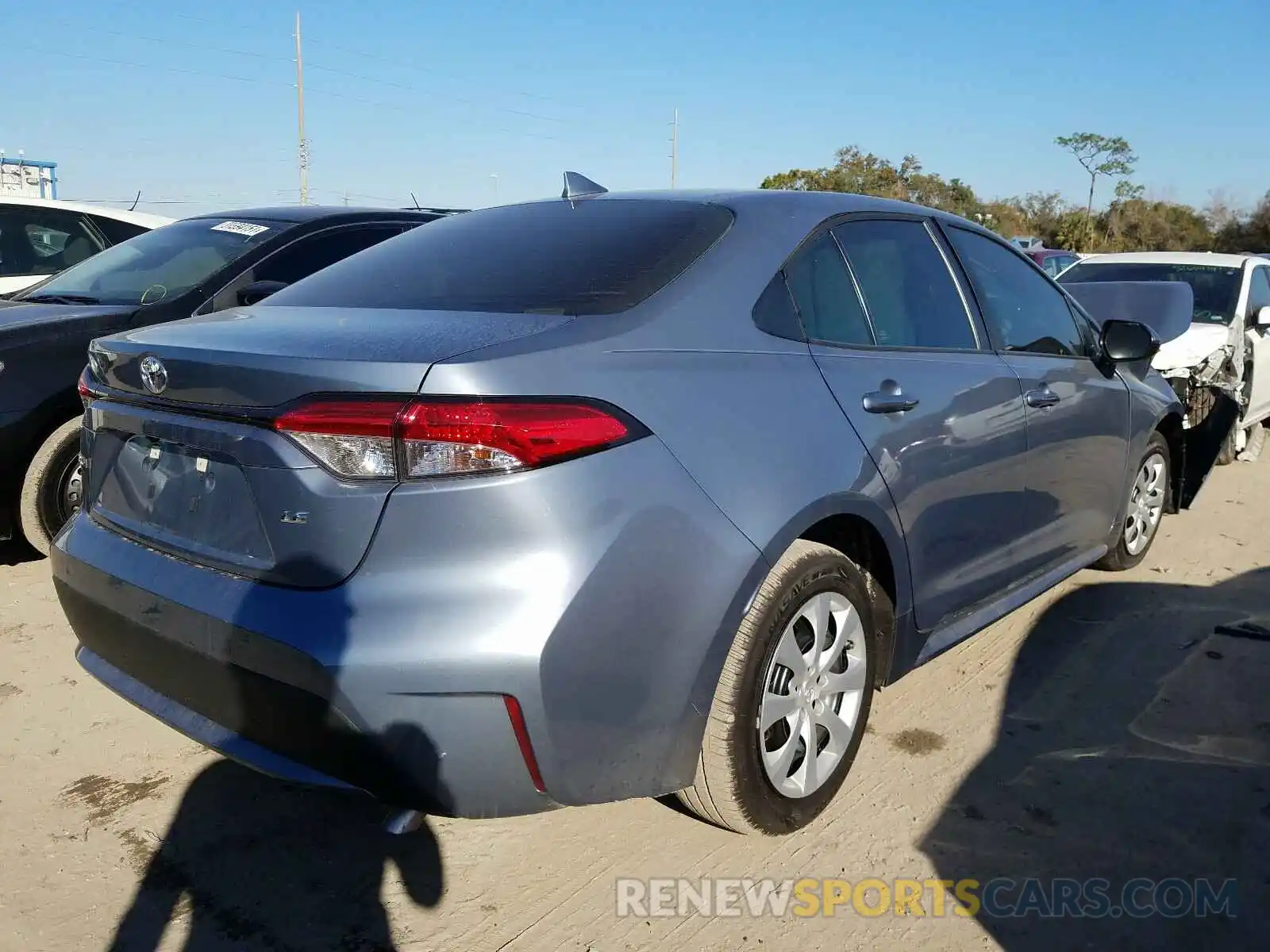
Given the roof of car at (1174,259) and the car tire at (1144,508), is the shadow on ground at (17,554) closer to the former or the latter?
the car tire at (1144,508)

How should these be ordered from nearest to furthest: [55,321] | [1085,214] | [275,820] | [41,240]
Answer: [275,820] < [55,321] < [41,240] < [1085,214]

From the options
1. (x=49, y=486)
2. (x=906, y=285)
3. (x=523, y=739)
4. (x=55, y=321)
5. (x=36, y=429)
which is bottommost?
(x=523, y=739)

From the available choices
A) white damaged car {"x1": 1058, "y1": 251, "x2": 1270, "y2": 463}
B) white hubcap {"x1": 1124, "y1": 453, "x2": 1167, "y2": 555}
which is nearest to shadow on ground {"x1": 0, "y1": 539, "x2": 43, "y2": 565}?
white hubcap {"x1": 1124, "y1": 453, "x2": 1167, "y2": 555}

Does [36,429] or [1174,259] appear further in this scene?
[1174,259]

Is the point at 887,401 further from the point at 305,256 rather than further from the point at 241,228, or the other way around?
the point at 241,228

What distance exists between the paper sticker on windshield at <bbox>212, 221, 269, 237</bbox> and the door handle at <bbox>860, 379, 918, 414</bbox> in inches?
150

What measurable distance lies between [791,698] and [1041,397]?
1622mm

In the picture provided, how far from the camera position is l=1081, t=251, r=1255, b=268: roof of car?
26.1 feet

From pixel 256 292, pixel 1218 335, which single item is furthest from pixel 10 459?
pixel 1218 335

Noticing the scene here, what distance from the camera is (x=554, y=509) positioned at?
1937 millimetres

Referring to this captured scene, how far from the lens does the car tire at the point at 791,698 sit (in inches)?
90.8

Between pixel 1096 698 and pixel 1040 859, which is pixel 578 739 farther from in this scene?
pixel 1096 698

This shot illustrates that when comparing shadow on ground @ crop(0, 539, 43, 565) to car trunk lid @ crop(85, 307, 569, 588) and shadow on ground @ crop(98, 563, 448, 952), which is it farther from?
car trunk lid @ crop(85, 307, 569, 588)

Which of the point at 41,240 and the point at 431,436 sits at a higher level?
the point at 41,240
